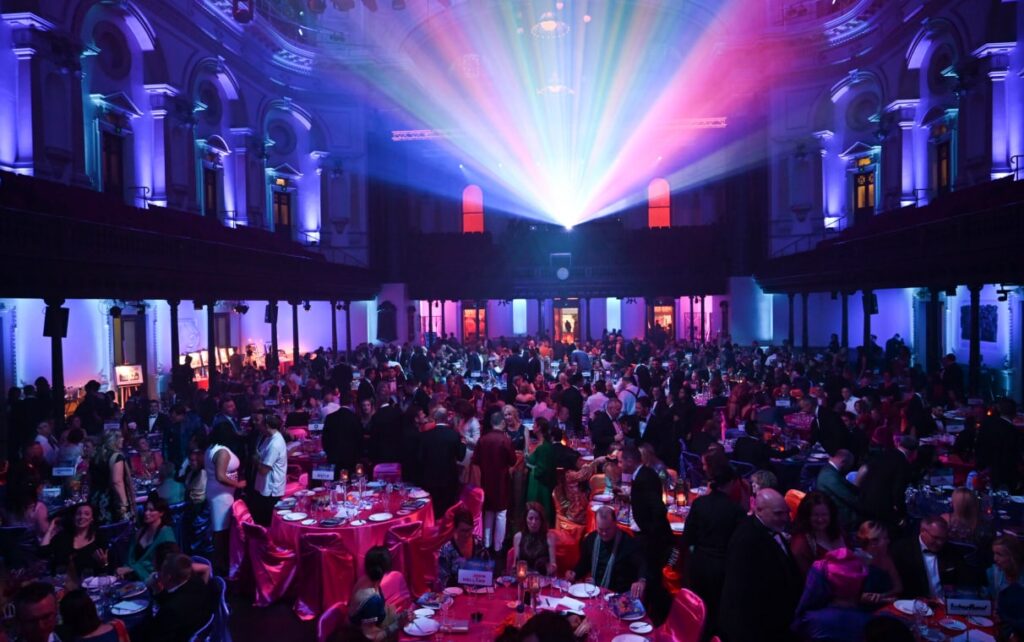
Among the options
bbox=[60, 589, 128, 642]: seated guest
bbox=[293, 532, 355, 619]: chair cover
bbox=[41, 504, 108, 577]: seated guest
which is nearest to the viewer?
bbox=[60, 589, 128, 642]: seated guest

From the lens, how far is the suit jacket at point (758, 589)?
15.0 feet

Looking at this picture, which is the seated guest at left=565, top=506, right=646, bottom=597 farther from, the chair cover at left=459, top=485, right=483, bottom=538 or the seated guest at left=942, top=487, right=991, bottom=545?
the seated guest at left=942, top=487, right=991, bottom=545

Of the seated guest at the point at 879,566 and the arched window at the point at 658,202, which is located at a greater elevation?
the arched window at the point at 658,202

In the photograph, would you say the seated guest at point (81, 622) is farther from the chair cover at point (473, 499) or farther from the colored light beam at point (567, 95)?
the colored light beam at point (567, 95)

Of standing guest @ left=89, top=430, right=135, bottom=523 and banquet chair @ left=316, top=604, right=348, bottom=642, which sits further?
standing guest @ left=89, top=430, right=135, bottom=523

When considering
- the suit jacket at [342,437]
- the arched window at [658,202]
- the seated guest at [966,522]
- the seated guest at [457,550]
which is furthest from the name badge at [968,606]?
the arched window at [658,202]

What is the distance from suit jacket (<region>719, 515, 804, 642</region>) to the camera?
180 inches

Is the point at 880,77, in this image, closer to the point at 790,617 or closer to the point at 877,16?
the point at 877,16

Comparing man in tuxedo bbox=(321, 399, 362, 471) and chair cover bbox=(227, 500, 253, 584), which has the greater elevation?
man in tuxedo bbox=(321, 399, 362, 471)

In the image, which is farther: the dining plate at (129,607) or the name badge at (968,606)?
the dining plate at (129,607)

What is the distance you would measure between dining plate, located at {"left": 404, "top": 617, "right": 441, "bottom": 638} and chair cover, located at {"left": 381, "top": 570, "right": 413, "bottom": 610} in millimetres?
460

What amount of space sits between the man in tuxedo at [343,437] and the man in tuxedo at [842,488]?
5.30 meters

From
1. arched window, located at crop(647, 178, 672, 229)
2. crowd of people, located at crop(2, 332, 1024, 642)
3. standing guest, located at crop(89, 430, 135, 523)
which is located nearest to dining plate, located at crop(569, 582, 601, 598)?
crowd of people, located at crop(2, 332, 1024, 642)

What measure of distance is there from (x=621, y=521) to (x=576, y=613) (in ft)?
7.99
